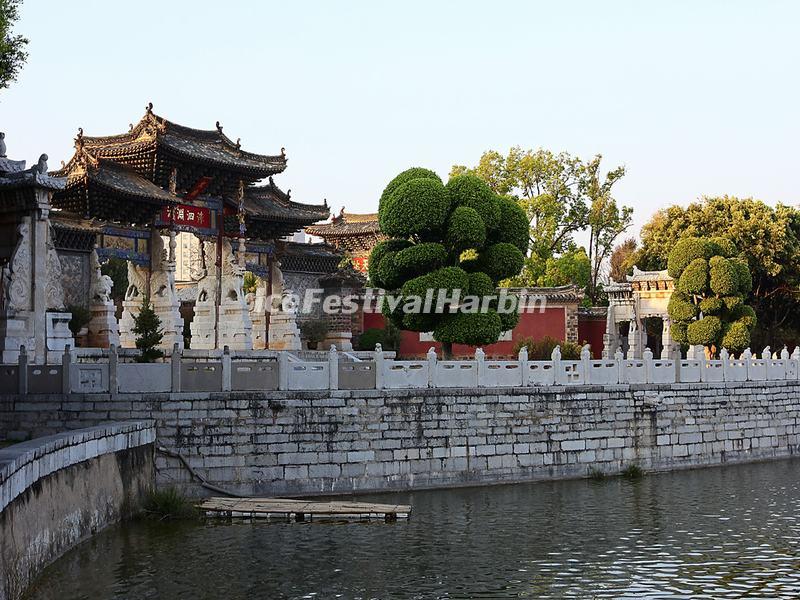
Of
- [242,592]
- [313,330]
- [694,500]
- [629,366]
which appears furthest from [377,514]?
[313,330]

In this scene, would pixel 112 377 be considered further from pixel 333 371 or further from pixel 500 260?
pixel 500 260

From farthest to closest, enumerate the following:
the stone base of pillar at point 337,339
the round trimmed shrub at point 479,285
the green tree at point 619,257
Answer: the green tree at point 619,257
the stone base of pillar at point 337,339
the round trimmed shrub at point 479,285

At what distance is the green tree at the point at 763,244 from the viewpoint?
146 ft

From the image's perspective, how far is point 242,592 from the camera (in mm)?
14625

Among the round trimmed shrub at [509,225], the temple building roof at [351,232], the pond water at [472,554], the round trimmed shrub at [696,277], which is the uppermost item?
the temple building roof at [351,232]

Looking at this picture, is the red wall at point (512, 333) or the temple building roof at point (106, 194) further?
the red wall at point (512, 333)

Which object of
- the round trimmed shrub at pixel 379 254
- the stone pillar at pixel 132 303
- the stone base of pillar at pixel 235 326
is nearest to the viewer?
the round trimmed shrub at pixel 379 254

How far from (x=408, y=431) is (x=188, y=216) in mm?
14909

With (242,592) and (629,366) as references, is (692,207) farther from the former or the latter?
(242,592)

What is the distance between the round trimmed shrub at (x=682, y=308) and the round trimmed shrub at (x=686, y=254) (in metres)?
0.87

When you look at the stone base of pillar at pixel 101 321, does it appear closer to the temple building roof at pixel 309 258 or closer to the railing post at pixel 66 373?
the temple building roof at pixel 309 258

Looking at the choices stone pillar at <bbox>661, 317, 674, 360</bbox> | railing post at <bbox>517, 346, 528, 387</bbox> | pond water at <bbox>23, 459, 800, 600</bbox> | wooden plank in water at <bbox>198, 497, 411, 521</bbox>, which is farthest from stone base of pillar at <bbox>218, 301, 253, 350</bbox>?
stone pillar at <bbox>661, 317, 674, 360</bbox>

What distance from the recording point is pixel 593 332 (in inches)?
1838

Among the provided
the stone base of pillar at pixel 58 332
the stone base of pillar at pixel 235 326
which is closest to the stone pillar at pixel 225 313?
the stone base of pillar at pixel 235 326
